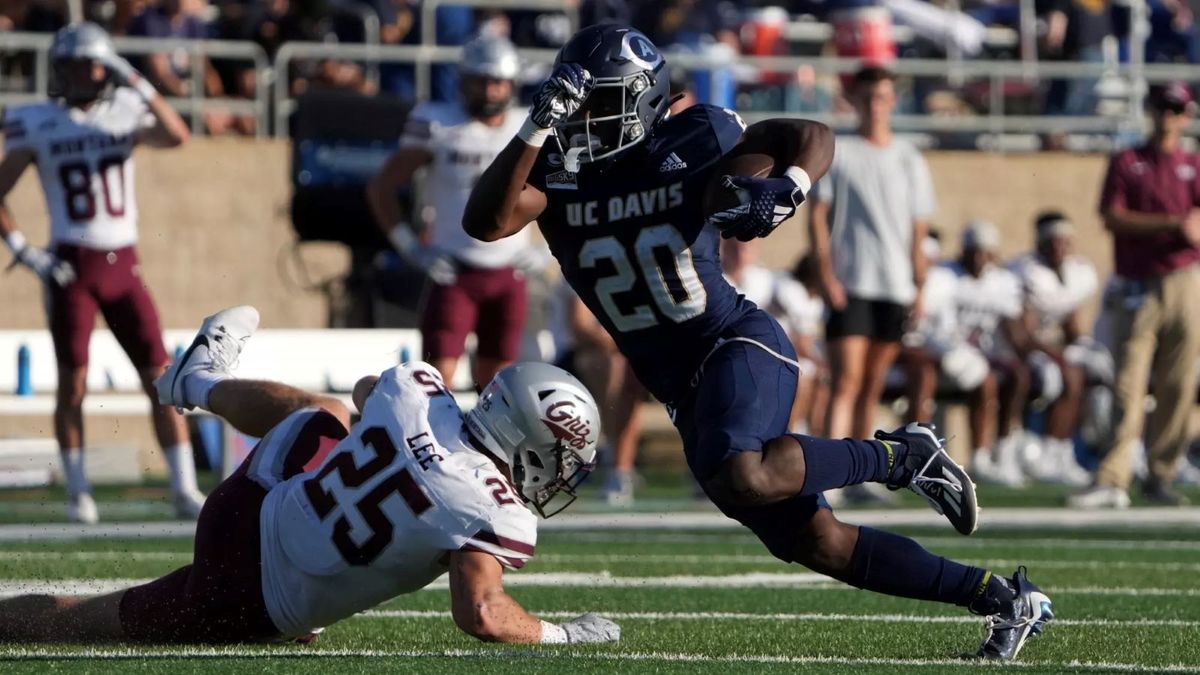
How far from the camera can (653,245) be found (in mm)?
5105

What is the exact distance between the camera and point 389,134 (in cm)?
1181

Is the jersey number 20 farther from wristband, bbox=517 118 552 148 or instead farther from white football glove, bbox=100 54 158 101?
white football glove, bbox=100 54 158 101

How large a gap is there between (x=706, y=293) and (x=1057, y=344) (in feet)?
28.6

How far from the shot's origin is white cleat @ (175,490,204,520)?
340 inches

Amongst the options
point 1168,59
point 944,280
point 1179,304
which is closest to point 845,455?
point 1179,304

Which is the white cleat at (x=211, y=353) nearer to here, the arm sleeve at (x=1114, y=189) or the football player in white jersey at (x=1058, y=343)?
the arm sleeve at (x=1114, y=189)

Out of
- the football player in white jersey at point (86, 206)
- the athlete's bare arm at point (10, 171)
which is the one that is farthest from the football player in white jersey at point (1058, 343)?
the athlete's bare arm at point (10, 171)

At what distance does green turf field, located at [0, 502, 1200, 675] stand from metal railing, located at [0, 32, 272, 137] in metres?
5.34

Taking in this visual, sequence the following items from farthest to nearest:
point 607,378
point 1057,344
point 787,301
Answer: point 1057,344 < point 787,301 < point 607,378

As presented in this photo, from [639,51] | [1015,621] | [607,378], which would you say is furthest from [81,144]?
[1015,621]

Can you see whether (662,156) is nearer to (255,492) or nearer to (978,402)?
(255,492)

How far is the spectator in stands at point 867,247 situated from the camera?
31.7 ft

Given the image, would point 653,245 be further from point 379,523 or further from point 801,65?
point 801,65

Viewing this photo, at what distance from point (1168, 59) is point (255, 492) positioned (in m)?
12.4
